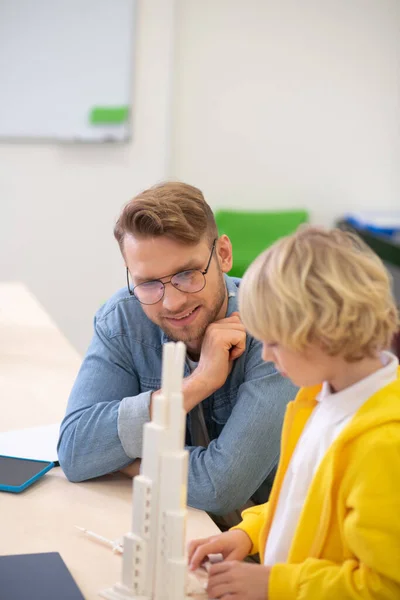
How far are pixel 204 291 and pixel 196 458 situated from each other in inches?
A: 13.3

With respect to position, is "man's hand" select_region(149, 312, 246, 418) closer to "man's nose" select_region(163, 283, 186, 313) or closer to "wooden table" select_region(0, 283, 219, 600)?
"man's nose" select_region(163, 283, 186, 313)

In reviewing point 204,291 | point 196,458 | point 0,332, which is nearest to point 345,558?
point 196,458

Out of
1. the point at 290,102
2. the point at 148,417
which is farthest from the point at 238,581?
the point at 290,102

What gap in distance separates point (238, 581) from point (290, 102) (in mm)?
3802

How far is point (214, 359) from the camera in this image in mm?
1667

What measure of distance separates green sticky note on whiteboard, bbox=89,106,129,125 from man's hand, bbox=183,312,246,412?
9.39 ft

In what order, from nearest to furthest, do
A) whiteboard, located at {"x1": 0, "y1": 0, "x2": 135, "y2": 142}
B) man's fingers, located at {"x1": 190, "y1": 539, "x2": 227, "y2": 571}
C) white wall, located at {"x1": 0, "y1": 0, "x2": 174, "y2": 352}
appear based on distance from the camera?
1. man's fingers, located at {"x1": 190, "y1": 539, "x2": 227, "y2": 571}
2. whiteboard, located at {"x1": 0, "y1": 0, "x2": 135, "y2": 142}
3. white wall, located at {"x1": 0, "y1": 0, "x2": 174, "y2": 352}

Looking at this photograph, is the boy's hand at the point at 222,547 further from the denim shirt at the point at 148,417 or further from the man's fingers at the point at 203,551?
the denim shirt at the point at 148,417

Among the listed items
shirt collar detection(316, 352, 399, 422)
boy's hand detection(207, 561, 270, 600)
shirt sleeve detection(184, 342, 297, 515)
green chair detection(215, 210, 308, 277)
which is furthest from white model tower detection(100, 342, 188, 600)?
green chair detection(215, 210, 308, 277)

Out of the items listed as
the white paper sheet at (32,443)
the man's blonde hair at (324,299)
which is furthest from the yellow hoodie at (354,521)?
the white paper sheet at (32,443)

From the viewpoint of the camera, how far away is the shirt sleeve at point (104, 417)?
162 centimetres

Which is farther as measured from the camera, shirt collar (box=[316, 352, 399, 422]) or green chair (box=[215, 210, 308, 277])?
green chair (box=[215, 210, 308, 277])

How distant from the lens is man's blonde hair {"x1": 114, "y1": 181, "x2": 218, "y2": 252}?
1652 mm

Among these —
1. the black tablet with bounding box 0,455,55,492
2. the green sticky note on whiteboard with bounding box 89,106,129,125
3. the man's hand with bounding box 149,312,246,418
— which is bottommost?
the black tablet with bounding box 0,455,55,492
